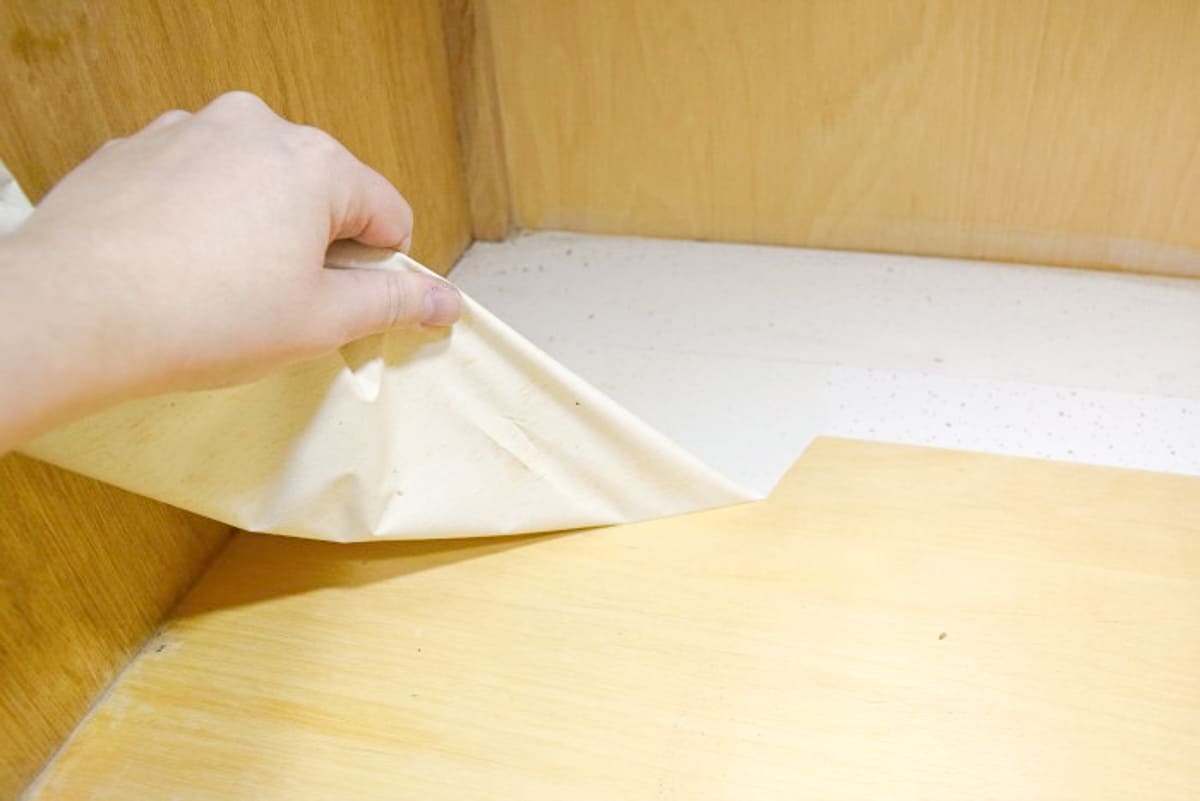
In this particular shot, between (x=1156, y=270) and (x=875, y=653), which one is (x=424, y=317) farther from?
(x=1156, y=270)

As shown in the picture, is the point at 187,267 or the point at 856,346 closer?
the point at 187,267

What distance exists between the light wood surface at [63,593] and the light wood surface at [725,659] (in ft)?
0.08

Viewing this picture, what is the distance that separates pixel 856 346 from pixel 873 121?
220mm

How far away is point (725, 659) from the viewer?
71cm

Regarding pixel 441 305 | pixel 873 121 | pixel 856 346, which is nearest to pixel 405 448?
pixel 441 305

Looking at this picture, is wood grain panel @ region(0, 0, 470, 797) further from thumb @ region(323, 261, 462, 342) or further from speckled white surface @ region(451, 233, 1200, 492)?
speckled white surface @ region(451, 233, 1200, 492)

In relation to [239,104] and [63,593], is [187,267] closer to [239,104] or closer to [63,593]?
[239,104]

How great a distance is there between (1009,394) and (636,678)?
0.45m

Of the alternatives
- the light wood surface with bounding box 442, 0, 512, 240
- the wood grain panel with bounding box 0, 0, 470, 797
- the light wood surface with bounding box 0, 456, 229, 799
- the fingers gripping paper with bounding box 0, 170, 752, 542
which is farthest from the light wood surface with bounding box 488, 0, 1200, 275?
the light wood surface with bounding box 0, 456, 229, 799

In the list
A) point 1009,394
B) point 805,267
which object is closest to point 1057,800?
point 1009,394

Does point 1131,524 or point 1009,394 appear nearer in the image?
point 1131,524

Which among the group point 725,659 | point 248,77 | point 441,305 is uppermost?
point 248,77

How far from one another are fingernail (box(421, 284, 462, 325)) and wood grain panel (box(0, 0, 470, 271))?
216 mm

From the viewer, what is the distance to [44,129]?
0.61m
